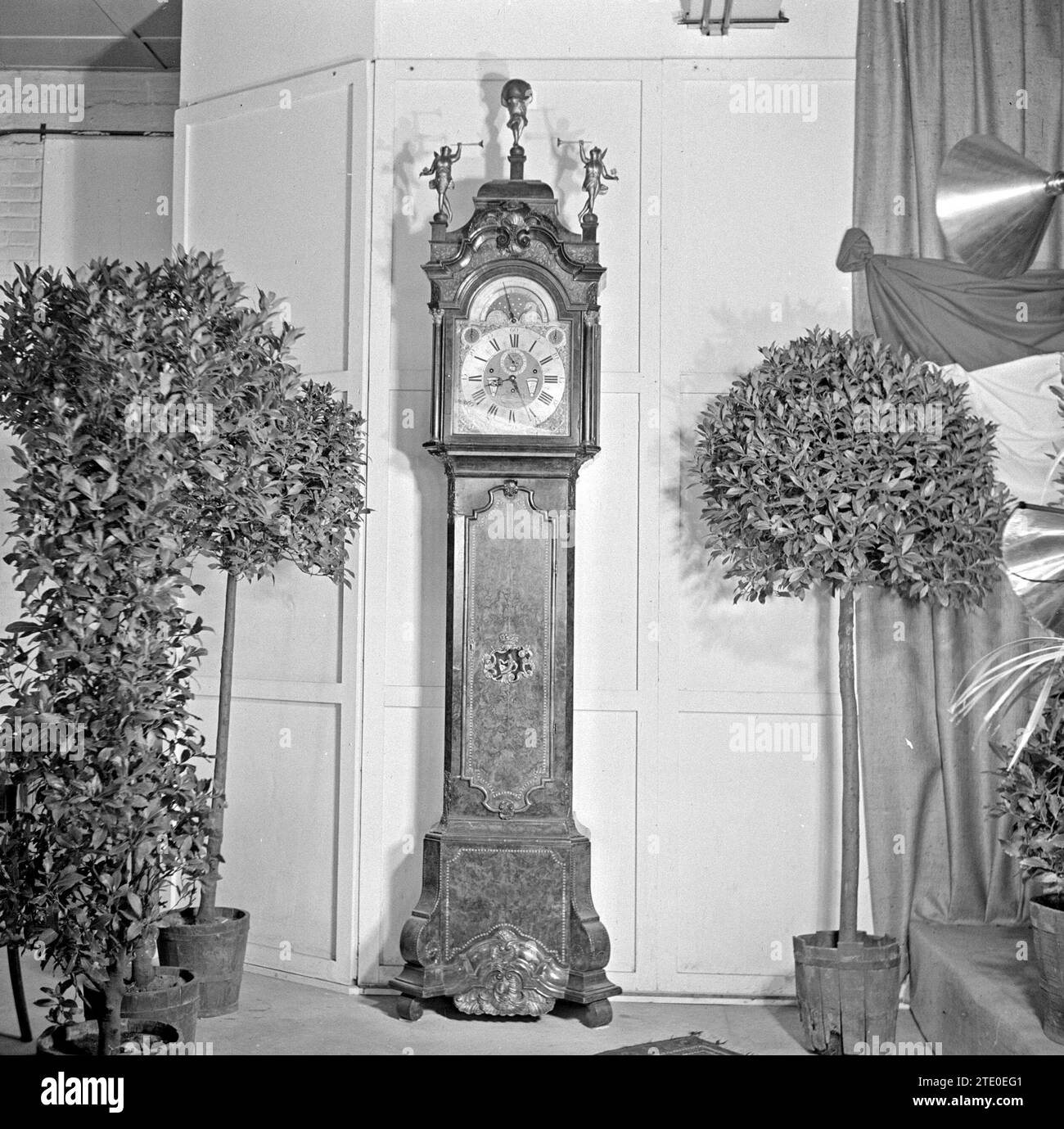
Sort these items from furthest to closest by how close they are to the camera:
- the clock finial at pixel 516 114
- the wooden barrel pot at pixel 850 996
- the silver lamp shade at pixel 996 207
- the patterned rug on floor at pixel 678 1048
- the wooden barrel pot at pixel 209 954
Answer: the clock finial at pixel 516 114 < the wooden barrel pot at pixel 209 954 < the wooden barrel pot at pixel 850 996 < the patterned rug on floor at pixel 678 1048 < the silver lamp shade at pixel 996 207

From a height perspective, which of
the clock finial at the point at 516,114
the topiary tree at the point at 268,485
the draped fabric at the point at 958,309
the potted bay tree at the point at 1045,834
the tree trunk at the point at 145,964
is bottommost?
the tree trunk at the point at 145,964

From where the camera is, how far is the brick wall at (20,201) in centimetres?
468

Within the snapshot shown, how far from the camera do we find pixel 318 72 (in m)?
3.93

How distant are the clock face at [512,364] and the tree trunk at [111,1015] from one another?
66.5 inches

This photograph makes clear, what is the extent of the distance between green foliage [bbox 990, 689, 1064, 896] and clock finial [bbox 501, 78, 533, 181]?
209cm

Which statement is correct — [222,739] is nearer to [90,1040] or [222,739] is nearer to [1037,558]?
[90,1040]

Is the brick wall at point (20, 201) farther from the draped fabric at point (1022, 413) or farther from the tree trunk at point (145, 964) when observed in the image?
the draped fabric at point (1022, 413)

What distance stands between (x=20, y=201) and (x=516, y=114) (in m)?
2.31

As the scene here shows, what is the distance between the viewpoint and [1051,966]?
2641 millimetres

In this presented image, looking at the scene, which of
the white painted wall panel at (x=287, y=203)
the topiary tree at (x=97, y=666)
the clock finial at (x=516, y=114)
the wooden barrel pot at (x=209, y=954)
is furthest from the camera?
the white painted wall panel at (x=287, y=203)

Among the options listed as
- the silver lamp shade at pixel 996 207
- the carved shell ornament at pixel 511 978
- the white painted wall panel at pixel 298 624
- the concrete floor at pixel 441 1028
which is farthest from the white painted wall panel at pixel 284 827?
the silver lamp shade at pixel 996 207

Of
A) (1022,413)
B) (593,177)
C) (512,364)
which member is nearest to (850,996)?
(1022,413)
